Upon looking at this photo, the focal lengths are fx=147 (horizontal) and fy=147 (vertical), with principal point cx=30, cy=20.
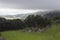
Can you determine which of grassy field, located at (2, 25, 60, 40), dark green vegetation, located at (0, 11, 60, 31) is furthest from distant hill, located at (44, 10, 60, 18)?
grassy field, located at (2, 25, 60, 40)

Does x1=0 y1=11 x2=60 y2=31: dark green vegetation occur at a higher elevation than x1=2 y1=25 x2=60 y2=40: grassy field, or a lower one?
higher

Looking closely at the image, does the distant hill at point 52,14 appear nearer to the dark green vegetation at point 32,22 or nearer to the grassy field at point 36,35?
the dark green vegetation at point 32,22

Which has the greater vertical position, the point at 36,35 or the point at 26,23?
the point at 26,23

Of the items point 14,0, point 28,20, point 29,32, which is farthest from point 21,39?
point 14,0

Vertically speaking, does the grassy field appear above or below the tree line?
below

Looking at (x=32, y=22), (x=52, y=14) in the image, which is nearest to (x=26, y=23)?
(x=32, y=22)

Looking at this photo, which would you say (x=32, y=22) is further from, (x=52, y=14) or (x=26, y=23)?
(x=52, y=14)

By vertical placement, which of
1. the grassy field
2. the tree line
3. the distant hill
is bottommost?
the grassy field

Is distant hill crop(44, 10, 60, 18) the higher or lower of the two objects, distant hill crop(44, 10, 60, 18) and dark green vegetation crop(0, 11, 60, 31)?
the higher

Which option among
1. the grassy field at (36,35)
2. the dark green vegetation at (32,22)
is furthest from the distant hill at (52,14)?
the grassy field at (36,35)

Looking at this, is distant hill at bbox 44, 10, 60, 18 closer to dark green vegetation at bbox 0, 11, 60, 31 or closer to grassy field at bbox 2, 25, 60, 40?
dark green vegetation at bbox 0, 11, 60, 31
